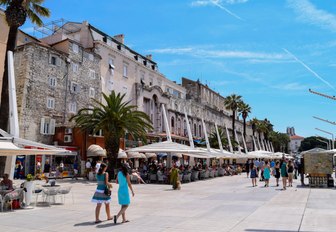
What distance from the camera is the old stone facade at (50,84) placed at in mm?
31031

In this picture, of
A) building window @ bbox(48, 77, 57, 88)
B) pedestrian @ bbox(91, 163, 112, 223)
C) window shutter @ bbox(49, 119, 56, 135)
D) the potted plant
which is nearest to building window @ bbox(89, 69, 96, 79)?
building window @ bbox(48, 77, 57, 88)

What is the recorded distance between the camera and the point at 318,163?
21.2 m

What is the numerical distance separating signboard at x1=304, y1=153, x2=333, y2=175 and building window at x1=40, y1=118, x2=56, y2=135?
23419mm

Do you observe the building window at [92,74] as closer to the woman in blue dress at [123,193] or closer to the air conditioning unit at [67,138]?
the air conditioning unit at [67,138]

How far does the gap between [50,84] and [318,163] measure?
2497cm

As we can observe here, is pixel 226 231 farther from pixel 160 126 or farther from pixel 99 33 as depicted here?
pixel 160 126

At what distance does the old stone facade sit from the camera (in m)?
31.0

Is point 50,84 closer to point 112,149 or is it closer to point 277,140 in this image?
point 112,149

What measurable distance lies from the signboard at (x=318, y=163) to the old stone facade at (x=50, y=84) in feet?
72.7

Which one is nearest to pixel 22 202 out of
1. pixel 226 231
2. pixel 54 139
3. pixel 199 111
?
pixel 226 231

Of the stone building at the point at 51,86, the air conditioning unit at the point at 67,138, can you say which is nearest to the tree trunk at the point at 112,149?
the air conditioning unit at the point at 67,138

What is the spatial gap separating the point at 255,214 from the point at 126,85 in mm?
36405

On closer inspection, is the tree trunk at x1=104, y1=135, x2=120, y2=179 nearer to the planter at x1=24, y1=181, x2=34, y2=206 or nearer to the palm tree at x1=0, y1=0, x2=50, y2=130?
the palm tree at x1=0, y1=0, x2=50, y2=130

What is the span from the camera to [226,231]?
8.18 meters
